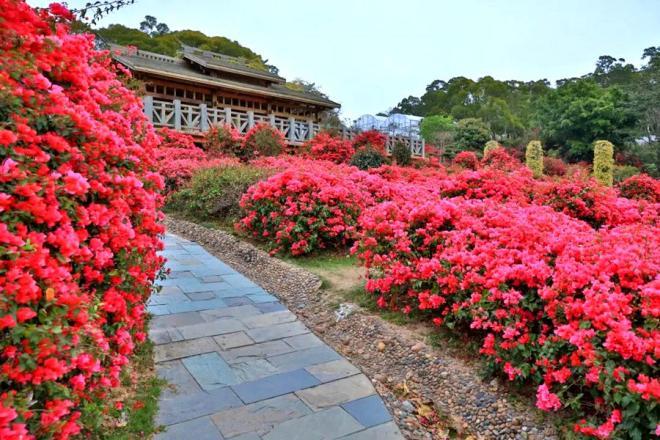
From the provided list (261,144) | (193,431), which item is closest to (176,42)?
(261,144)

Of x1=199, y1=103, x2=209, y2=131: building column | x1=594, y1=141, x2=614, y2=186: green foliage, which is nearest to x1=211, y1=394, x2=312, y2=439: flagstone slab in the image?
x1=199, y1=103, x2=209, y2=131: building column

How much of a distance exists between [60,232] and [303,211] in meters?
4.23

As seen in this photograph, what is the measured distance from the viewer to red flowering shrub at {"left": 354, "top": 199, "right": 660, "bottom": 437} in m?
2.20

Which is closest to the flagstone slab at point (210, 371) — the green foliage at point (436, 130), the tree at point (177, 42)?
the tree at point (177, 42)

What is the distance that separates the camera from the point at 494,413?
2.78 meters

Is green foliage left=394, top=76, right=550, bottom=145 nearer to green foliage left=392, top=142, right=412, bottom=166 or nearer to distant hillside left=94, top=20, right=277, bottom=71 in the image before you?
distant hillside left=94, top=20, right=277, bottom=71

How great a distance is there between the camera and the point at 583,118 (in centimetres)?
2703

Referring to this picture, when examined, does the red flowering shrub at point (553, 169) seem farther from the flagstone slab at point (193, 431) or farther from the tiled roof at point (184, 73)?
the flagstone slab at point (193, 431)

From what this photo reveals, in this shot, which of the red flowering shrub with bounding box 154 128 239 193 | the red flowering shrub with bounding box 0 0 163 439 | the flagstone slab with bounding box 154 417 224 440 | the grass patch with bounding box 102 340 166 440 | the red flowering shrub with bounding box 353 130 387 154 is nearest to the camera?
the red flowering shrub with bounding box 0 0 163 439

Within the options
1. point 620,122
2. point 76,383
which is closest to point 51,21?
point 76,383

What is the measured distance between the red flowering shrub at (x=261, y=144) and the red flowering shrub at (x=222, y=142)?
19 cm

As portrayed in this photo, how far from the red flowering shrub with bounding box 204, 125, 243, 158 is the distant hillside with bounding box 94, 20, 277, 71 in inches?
677

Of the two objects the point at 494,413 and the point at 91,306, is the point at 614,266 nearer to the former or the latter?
the point at 494,413

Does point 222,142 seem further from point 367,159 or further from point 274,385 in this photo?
point 274,385
